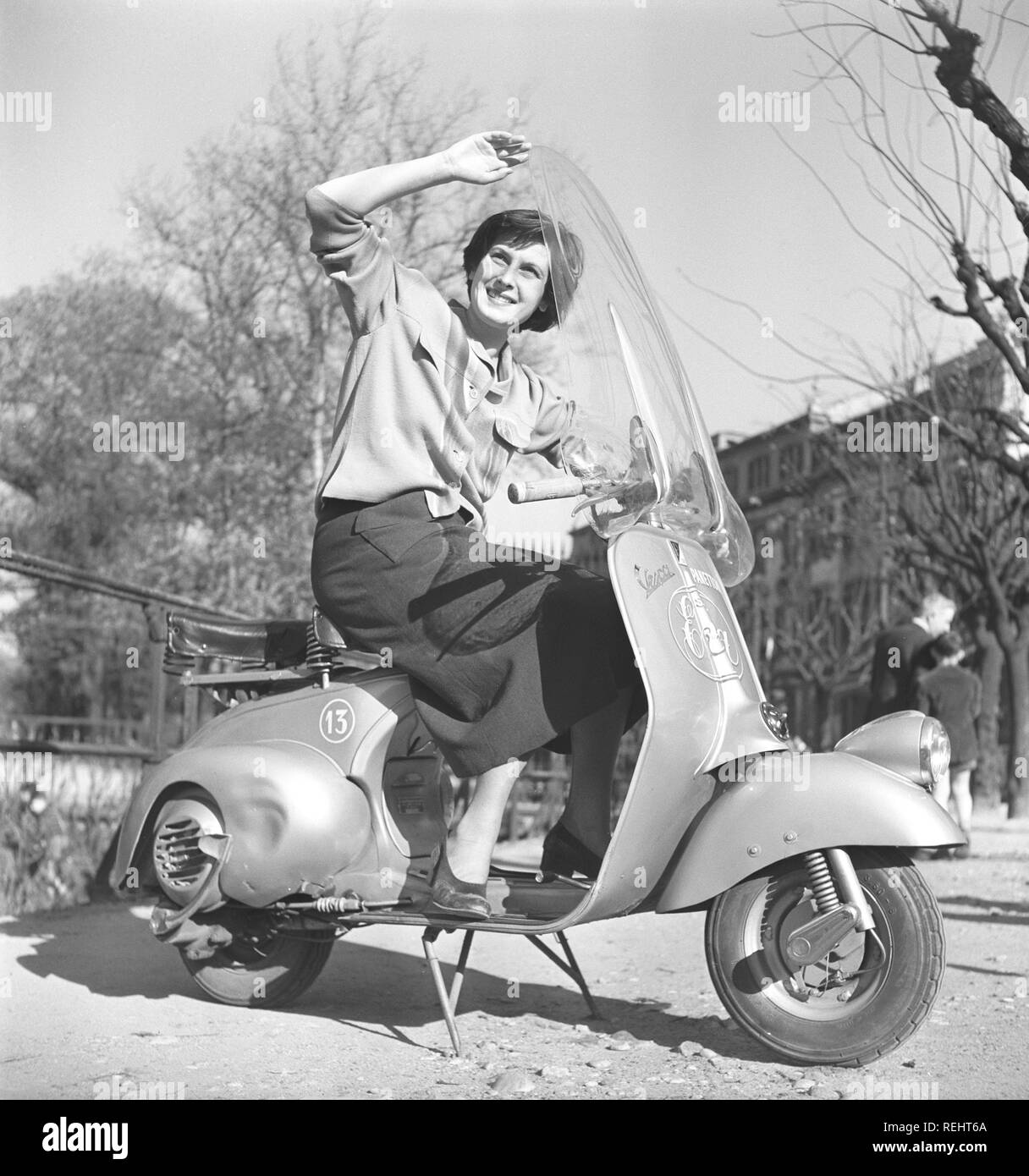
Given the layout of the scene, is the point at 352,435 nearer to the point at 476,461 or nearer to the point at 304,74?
the point at 476,461

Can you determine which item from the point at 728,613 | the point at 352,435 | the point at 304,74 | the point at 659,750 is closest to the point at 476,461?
the point at 352,435

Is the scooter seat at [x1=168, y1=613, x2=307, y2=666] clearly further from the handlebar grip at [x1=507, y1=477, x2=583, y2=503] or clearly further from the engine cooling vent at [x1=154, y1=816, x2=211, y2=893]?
the handlebar grip at [x1=507, y1=477, x2=583, y2=503]

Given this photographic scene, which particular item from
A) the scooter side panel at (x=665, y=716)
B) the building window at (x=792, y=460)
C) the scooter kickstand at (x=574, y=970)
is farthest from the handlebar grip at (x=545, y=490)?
the building window at (x=792, y=460)

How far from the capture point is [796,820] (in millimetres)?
3320

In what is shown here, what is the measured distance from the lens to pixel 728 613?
3.94m

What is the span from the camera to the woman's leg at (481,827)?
375 cm

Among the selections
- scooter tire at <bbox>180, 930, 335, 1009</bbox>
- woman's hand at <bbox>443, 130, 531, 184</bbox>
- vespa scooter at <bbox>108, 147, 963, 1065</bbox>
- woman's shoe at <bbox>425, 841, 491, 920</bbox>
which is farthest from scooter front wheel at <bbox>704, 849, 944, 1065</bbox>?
woman's hand at <bbox>443, 130, 531, 184</bbox>

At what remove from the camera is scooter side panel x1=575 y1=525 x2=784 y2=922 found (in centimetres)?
350

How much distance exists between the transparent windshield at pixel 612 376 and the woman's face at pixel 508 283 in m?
0.31

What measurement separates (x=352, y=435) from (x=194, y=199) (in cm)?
1217

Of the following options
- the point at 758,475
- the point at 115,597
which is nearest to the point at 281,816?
the point at 115,597

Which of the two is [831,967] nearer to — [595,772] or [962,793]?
[595,772]

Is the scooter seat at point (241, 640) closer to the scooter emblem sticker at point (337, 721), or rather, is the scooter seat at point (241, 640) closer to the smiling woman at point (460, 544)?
the scooter emblem sticker at point (337, 721)

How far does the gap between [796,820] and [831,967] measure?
1.28ft
